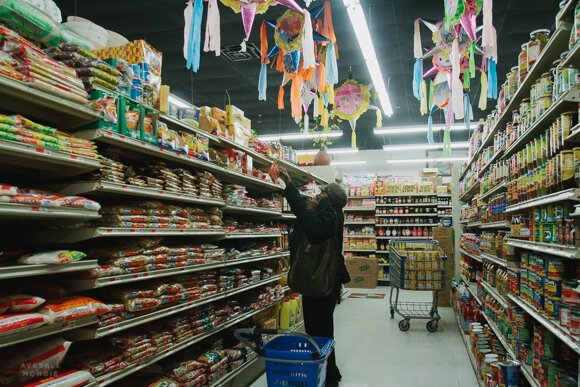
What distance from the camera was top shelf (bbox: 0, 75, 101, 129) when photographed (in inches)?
76.5

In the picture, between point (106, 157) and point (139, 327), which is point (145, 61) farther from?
point (139, 327)

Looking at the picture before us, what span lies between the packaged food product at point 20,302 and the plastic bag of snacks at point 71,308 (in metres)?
0.07

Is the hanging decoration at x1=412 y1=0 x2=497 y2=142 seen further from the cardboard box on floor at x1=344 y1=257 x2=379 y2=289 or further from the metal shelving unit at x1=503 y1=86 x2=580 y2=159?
the cardboard box on floor at x1=344 y1=257 x2=379 y2=289

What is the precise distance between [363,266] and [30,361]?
959 cm

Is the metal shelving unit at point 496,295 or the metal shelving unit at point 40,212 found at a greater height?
the metal shelving unit at point 40,212

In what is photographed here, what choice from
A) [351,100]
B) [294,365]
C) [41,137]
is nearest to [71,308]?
[41,137]

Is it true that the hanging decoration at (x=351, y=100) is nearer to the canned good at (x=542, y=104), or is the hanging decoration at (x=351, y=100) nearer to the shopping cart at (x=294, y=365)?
the canned good at (x=542, y=104)

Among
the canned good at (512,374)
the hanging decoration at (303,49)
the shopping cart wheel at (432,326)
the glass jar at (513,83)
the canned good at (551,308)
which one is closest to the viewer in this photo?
the canned good at (551,308)

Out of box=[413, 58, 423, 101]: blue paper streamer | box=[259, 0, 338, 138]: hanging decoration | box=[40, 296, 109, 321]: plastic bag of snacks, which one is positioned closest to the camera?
box=[40, 296, 109, 321]: plastic bag of snacks

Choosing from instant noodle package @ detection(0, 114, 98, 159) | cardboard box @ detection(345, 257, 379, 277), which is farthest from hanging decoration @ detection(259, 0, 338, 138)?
cardboard box @ detection(345, 257, 379, 277)

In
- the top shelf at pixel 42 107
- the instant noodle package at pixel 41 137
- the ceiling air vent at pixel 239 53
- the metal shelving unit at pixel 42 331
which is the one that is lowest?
the metal shelving unit at pixel 42 331

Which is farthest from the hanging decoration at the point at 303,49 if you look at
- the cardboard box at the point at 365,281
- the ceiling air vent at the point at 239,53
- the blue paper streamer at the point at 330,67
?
the cardboard box at the point at 365,281

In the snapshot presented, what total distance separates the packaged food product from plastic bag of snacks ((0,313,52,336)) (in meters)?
0.03

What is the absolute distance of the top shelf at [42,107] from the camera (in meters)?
1.94
